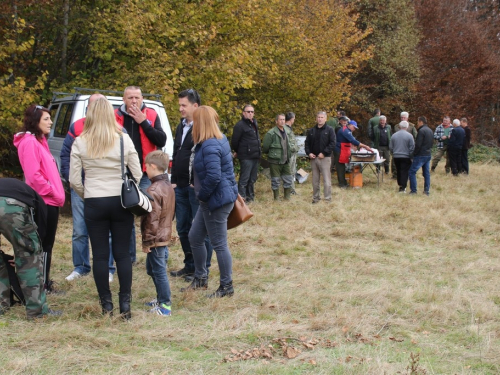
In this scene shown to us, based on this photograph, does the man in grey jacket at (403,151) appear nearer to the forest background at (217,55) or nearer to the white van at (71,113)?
the forest background at (217,55)

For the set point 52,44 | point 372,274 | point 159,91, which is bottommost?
point 372,274

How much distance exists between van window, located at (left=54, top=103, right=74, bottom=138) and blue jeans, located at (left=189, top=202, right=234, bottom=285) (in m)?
4.08

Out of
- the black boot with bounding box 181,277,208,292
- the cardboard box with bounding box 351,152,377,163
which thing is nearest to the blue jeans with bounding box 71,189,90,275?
the black boot with bounding box 181,277,208,292

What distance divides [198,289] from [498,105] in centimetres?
3175

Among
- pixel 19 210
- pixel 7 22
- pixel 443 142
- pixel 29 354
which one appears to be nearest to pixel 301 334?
pixel 29 354

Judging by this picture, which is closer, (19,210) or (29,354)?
(29,354)

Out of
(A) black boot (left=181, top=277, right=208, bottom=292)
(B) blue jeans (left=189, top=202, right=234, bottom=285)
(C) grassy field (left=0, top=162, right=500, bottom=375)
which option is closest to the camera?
(C) grassy field (left=0, top=162, right=500, bottom=375)

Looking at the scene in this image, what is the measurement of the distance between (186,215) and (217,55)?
6.94 meters

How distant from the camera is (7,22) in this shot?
10812 millimetres

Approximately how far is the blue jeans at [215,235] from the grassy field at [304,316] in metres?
0.35

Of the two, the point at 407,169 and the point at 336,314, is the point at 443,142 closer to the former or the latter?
the point at 407,169

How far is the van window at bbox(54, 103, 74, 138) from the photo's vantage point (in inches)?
357

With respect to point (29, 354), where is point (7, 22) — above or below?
above

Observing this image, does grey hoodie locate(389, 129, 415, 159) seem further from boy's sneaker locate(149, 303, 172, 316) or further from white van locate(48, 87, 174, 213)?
boy's sneaker locate(149, 303, 172, 316)
